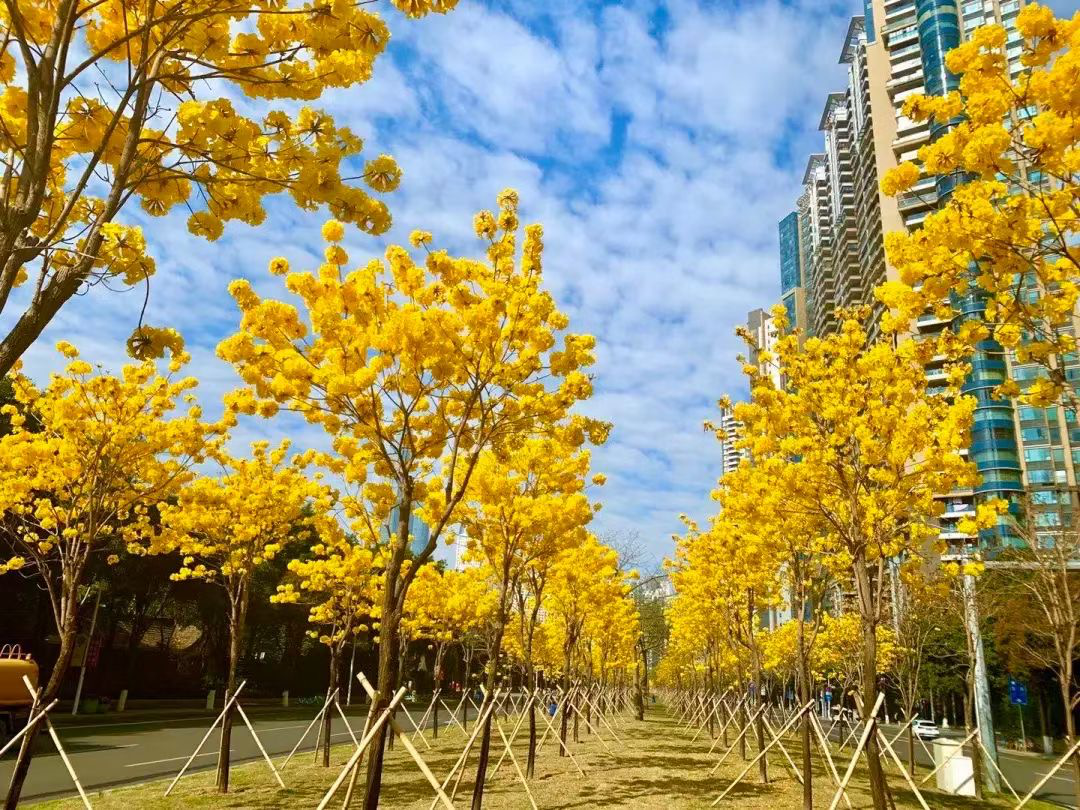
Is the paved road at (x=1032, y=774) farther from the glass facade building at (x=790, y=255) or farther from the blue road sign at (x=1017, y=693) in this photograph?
the glass facade building at (x=790, y=255)

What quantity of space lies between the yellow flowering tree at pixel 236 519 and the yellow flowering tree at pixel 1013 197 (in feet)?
28.1

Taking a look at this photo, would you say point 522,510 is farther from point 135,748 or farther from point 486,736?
point 135,748

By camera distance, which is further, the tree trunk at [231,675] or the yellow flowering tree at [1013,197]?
the tree trunk at [231,675]

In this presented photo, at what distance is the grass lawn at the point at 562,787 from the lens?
9469mm

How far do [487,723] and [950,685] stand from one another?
42.5 meters

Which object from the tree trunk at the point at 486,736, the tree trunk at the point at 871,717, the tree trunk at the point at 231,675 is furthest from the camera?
the tree trunk at the point at 231,675

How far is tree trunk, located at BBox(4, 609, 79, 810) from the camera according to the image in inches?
259

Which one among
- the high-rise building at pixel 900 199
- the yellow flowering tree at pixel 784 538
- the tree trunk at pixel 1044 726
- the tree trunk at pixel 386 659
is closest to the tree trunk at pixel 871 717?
the yellow flowering tree at pixel 784 538

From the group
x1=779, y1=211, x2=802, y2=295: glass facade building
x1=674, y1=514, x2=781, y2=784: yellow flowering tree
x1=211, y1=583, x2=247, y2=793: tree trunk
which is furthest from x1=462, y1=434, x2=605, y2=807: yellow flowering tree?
x1=779, y1=211, x2=802, y2=295: glass facade building

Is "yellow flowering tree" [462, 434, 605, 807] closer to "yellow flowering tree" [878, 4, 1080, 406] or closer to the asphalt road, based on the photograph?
"yellow flowering tree" [878, 4, 1080, 406]

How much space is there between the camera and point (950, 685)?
134 feet

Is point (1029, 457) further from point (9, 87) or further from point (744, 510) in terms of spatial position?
point (9, 87)

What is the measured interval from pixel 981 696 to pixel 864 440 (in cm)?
1151

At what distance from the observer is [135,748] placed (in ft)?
52.2
